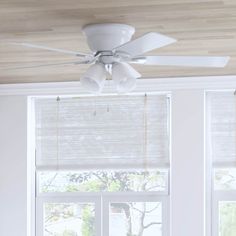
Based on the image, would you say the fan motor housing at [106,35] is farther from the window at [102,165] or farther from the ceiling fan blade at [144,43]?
the window at [102,165]

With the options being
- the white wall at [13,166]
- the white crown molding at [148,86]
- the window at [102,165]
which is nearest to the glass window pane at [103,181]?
the window at [102,165]

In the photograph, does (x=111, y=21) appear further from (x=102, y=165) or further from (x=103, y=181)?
(x=103, y=181)

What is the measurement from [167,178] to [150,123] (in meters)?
0.51

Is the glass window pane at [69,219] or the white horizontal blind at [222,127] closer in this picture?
the white horizontal blind at [222,127]

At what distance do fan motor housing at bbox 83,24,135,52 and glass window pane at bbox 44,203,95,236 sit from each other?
2.17m

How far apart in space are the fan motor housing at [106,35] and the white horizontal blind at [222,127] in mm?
1780

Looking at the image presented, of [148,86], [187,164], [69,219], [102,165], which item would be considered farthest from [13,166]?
[187,164]

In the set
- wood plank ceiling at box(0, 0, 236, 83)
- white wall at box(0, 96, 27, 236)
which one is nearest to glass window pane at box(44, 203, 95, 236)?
white wall at box(0, 96, 27, 236)

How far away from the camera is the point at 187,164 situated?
4.67 metres

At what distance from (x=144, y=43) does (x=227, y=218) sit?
94.0 inches

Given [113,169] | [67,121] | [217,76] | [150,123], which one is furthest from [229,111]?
[67,121]

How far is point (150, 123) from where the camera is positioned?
485 cm

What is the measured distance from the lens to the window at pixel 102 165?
4.85 meters

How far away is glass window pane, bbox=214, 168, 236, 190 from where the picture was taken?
4.75 metres
